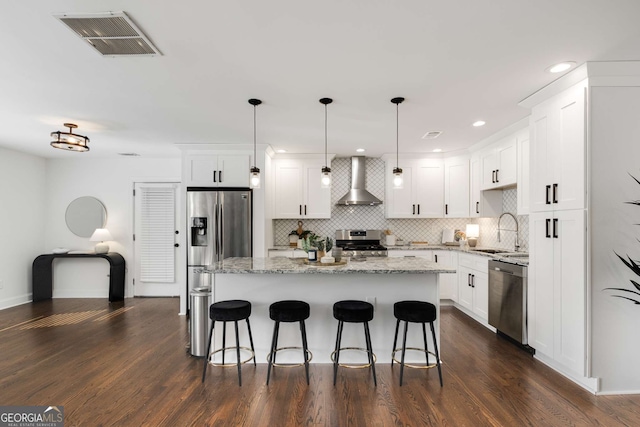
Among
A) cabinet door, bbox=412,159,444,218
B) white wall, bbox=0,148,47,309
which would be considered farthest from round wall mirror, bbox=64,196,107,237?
cabinet door, bbox=412,159,444,218

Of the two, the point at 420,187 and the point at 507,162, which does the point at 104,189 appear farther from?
the point at 507,162

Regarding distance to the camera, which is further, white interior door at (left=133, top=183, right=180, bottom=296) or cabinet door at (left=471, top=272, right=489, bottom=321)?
white interior door at (left=133, top=183, right=180, bottom=296)

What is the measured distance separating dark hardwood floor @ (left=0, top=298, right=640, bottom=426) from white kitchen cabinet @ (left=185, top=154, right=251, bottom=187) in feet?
7.56

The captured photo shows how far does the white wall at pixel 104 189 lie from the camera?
6.08 m

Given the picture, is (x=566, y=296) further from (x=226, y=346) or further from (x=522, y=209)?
(x=226, y=346)

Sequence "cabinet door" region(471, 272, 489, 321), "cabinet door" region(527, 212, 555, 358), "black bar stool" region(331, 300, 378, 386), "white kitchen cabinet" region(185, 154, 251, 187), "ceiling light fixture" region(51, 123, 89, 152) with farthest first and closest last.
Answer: "white kitchen cabinet" region(185, 154, 251, 187) → "cabinet door" region(471, 272, 489, 321) → "ceiling light fixture" region(51, 123, 89, 152) → "cabinet door" region(527, 212, 555, 358) → "black bar stool" region(331, 300, 378, 386)

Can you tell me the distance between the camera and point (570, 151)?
2.76 m

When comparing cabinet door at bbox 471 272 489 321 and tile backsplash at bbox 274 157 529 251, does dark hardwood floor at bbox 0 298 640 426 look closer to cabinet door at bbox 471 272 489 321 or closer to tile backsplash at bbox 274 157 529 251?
cabinet door at bbox 471 272 489 321

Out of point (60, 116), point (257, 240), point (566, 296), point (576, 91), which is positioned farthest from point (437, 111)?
point (60, 116)

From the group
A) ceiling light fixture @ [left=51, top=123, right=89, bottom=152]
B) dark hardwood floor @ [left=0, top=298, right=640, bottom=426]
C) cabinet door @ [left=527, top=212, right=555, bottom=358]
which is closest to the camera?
dark hardwood floor @ [left=0, top=298, right=640, bottom=426]

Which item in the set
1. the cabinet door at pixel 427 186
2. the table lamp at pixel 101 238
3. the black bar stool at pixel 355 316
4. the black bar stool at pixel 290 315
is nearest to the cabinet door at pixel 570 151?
the black bar stool at pixel 355 316

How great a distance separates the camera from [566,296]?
9.11 feet

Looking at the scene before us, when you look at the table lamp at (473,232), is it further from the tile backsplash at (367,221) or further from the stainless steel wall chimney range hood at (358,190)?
the stainless steel wall chimney range hood at (358,190)

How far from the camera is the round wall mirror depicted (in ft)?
19.9
